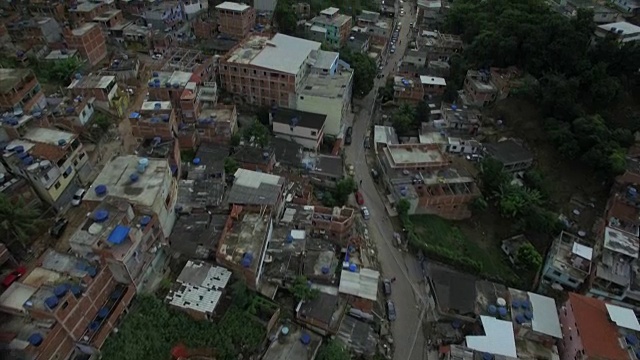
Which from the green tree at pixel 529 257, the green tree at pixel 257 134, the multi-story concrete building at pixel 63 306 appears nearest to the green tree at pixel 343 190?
the green tree at pixel 257 134

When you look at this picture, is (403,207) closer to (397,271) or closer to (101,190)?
(397,271)

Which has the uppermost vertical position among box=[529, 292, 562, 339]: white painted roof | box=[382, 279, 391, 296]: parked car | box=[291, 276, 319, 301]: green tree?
box=[291, 276, 319, 301]: green tree

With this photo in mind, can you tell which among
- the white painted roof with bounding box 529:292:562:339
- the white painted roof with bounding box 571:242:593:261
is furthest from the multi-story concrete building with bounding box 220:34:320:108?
the white painted roof with bounding box 571:242:593:261

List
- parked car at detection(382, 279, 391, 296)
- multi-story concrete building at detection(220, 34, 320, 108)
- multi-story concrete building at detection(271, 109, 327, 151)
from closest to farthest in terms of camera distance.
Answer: parked car at detection(382, 279, 391, 296) → multi-story concrete building at detection(271, 109, 327, 151) → multi-story concrete building at detection(220, 34, 320, 108)

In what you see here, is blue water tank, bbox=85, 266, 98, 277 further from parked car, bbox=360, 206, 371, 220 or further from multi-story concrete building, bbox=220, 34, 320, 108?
multi-story concrete building, bbox=220, 34, 320, 108

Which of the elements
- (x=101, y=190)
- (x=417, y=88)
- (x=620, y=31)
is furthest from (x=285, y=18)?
(x=620, y=31)

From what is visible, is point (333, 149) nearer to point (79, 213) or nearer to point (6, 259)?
point (79, 213)
